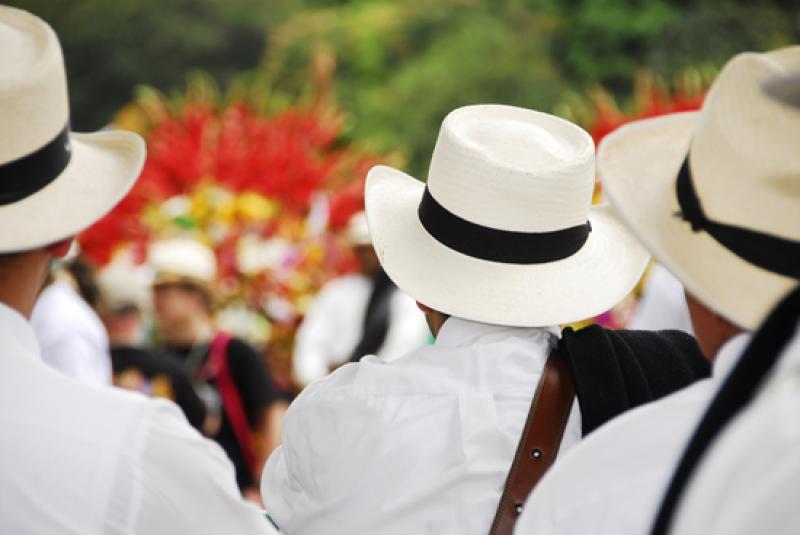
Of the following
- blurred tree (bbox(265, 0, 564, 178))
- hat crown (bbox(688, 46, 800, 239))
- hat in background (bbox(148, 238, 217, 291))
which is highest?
hat crown (bbox(688, 46, 800, 239))

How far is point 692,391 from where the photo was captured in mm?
1432

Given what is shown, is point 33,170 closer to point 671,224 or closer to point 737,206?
point 671,224

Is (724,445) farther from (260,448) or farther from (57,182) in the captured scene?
(260,448)

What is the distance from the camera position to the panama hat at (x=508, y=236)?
2105 mm

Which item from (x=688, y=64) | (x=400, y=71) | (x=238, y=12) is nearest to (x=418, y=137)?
(x=400, y=71)

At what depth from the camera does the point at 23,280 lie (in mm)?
2064

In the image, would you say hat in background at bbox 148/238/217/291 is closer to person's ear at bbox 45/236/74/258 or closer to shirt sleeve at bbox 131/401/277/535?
person's ear at bbox 45/236/74/258

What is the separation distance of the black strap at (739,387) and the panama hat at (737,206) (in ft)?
1.13

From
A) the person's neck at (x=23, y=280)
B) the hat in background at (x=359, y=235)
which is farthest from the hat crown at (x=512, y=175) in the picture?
the hat in background at (x=359, y=235)

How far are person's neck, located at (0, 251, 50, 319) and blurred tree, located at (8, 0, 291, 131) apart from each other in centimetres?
1595

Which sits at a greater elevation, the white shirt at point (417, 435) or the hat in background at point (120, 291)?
the white shirt at point (417, 435)

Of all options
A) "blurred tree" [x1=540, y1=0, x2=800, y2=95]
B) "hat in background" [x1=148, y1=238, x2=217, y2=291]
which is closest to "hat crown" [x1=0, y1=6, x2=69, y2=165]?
"hat in background" [x1=148, y1=238, x2=217, y2=291]

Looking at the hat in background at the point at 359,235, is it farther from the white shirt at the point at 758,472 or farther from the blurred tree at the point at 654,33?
the blurred tree at the point at 654,33

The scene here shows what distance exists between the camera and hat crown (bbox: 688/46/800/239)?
4.67ft
